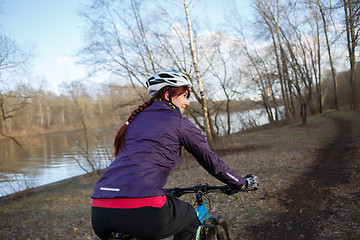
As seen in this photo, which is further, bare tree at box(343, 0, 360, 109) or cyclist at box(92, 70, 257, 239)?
bare tree at box(343, 0, 360, 109)

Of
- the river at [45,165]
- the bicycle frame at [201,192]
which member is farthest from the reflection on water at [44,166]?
the bicycle frame at [201,192]

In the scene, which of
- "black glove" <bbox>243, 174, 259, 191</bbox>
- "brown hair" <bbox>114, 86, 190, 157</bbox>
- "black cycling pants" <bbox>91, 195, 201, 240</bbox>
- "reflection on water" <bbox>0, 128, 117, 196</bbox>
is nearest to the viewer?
"black cycling pants" <bbox>91, 195, 201, 240</bbox>

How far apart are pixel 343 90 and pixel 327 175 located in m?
40.9

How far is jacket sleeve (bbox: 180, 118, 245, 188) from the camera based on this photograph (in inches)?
80.0

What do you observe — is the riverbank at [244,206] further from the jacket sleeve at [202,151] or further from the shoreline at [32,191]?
the jacket sleeve at [202,151]

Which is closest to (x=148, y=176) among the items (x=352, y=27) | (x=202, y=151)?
(x=202, y=151)

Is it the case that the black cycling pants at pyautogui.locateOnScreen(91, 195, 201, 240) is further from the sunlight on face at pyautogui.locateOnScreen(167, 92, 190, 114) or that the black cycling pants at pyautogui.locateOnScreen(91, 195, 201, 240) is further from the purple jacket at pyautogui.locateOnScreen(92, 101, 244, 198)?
the sunlight on face at pyautogui.locateOnScreen(167, 92, 190, 114)

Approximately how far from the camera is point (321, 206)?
16.7 ft

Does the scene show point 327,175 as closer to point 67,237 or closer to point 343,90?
point 67,237

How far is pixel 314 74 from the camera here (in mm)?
37375

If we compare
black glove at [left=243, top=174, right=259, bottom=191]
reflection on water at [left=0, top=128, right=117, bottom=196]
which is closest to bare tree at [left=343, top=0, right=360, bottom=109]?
black glove at [left=243, top=174, right=259, bottom=191]

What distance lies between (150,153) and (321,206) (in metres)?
4.62

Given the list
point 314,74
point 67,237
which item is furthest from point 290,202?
point 314,74

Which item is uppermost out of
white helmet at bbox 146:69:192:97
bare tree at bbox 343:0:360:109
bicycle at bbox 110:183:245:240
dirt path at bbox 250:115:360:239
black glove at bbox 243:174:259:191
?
bare tree at bbox 343:0:360:109
